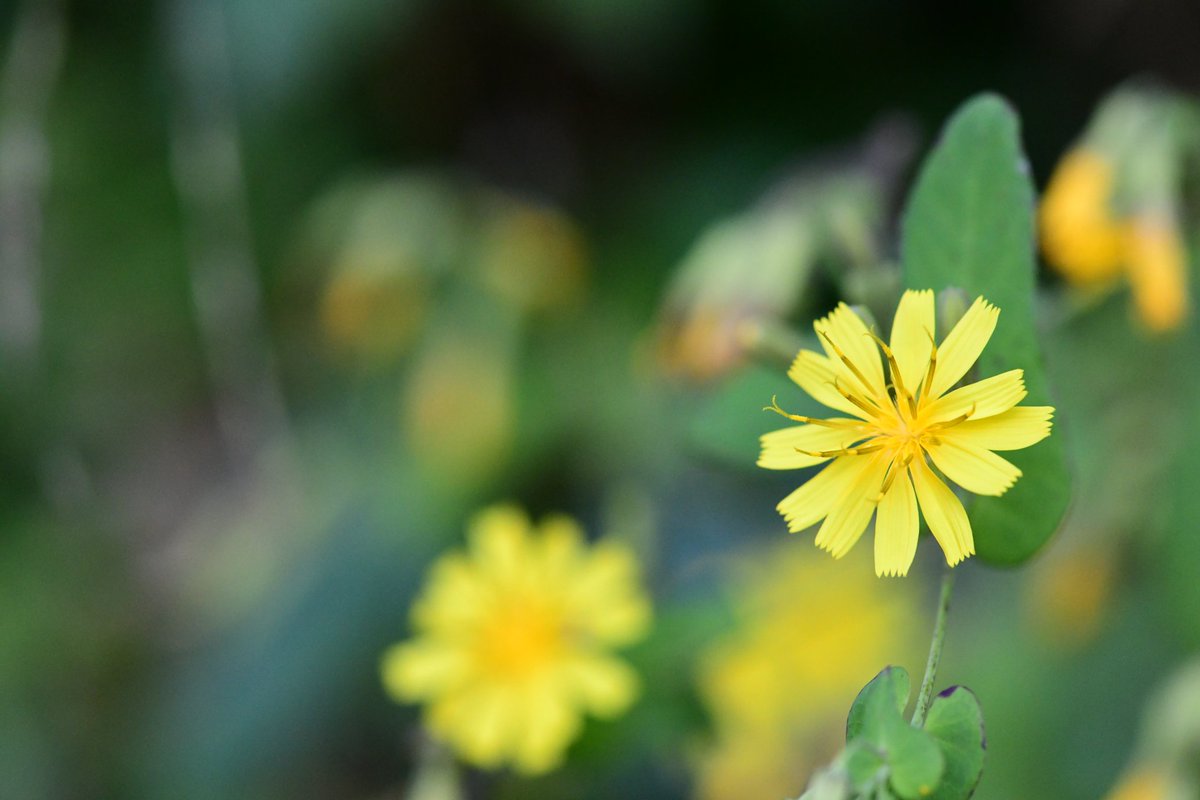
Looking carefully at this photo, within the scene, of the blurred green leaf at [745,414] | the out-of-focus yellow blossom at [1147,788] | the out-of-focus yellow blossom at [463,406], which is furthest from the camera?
the out-of-focus yellow blossom at [463,406]

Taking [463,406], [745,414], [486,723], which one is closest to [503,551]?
[486,723]

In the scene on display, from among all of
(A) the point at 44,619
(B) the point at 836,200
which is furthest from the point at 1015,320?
(A) the point at 44,619

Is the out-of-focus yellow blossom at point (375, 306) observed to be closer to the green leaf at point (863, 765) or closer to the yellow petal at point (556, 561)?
the yellow petal at point (556, 561)

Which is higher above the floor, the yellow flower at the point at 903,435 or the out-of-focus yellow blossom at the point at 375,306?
the out-of-focus yellow blossom at the point at 375,306

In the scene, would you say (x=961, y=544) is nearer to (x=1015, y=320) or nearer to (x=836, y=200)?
(x=1015, y=320)

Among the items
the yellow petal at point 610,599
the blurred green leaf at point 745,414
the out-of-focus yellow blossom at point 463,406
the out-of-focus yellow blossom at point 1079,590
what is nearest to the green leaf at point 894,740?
the blurred green leaf at point 745,414
